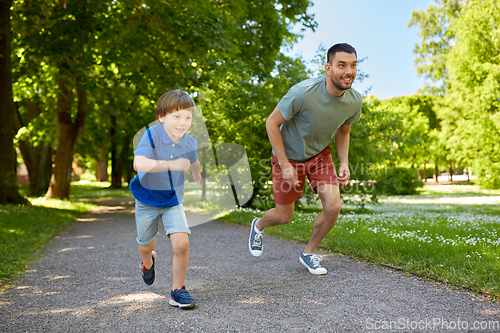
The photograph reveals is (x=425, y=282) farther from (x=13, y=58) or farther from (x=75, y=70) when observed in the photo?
(x=13, y=58)

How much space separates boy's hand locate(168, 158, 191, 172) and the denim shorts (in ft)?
1.65

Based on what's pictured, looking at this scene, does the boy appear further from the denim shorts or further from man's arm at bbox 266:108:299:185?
man's arm at bbox 266:108:299:185

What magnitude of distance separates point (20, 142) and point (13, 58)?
8115 mm

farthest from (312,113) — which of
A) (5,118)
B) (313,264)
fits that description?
(5,118)

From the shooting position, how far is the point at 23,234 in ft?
24.5

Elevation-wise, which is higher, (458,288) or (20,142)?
(20,142)

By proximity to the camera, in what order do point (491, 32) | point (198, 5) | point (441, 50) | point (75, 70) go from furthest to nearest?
1. point (441, 50)
2. point (491, 32)
3. point (75, 70)
4. point (198, 5)

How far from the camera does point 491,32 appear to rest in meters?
22.3

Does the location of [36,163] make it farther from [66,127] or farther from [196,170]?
[196,170]

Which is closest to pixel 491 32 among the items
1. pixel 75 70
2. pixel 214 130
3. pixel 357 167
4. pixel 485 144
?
pixel 485 144

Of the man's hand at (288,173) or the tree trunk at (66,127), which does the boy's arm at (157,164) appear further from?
the tree trunk at (66,127)

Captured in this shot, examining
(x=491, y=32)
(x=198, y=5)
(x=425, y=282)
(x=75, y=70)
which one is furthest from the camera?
(x=491, y=32)

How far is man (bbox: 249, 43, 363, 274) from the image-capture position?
392 cm

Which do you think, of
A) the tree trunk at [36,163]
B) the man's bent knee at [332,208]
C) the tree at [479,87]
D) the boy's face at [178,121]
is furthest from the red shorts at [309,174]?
the tree at [479,87]
